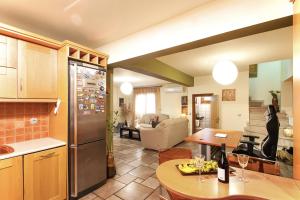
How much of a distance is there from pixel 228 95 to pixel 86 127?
4982 millimetres

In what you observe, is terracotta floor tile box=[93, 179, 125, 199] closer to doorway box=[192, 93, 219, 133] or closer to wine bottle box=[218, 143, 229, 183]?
wine bottle box=[218, 143, 229, 183]

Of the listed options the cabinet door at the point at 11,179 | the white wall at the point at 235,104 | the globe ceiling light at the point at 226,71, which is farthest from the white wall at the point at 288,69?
the cabinet door at the point at 11,179

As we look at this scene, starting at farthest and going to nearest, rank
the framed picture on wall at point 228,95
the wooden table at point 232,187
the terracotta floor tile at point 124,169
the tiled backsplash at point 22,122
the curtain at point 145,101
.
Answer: the curtain at point 145,101, the framed picture on wall at point 228,95, the terracotta floor tile at point 124,169, the tiled backsplash at point 22,122, the wooden table at point 232,187

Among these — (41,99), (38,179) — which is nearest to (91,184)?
(38,179)

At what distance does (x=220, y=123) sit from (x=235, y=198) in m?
4.97

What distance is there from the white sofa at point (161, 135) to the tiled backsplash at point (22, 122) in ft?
8.80

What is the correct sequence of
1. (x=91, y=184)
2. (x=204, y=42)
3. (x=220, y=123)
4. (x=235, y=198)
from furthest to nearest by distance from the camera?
(x=220, y=123)
(x=91, y=184)
(x=204, y=42)
(x=235, y=198)

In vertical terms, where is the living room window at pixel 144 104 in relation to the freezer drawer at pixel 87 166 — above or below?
above

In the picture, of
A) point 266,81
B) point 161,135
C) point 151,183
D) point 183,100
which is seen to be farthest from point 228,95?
point 151,183

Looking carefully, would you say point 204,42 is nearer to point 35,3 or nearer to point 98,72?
point 98,72

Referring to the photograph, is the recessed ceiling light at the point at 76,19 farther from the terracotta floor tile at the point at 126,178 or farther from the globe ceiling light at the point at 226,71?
the terracotta floor tile at the point at 126,178

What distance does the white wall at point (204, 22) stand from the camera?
1.33 metres

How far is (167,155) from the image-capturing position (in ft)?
6.59

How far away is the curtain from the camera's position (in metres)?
7.64
